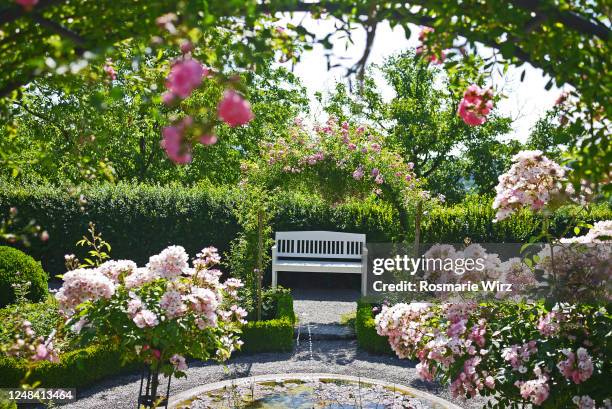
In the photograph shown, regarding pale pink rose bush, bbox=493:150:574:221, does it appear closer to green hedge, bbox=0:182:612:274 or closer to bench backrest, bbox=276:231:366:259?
green hedge, bbox=0:182:612:274

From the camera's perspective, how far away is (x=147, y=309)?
391 centimetres

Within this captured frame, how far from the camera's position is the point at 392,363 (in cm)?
678

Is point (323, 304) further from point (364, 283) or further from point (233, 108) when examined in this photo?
point (233, 108)

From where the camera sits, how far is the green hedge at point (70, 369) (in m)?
5.43

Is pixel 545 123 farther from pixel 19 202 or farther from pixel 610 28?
pixel 610 28

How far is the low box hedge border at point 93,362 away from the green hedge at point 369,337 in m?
0.85

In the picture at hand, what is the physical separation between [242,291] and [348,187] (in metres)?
2.63

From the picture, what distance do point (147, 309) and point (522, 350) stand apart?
2.35 metres

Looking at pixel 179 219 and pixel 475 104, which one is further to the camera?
pixel 179 219

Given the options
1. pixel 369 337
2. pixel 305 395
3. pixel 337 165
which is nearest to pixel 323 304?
pixel 337 165

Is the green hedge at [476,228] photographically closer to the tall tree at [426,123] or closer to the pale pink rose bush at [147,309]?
the tall tree at [426,123]

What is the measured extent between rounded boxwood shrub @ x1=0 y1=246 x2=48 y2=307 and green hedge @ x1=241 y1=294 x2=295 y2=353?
314 centimetres

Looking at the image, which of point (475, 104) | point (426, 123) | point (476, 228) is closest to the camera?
point (475, 104)
